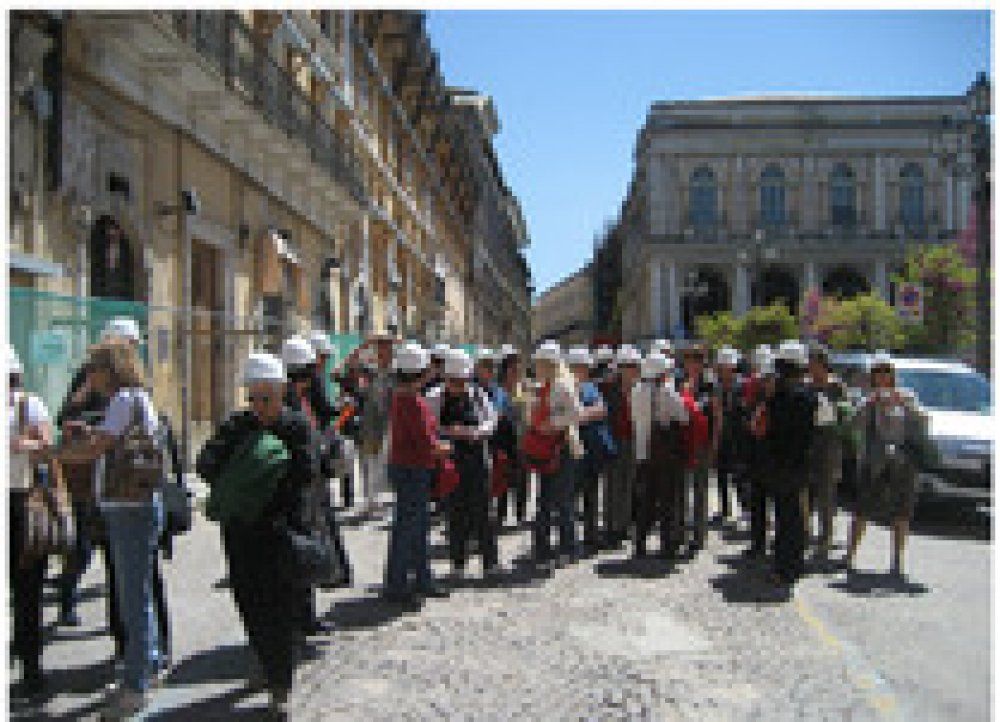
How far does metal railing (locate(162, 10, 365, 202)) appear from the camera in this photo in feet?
45.5

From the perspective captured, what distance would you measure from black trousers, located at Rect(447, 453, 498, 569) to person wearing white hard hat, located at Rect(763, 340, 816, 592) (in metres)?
2.20

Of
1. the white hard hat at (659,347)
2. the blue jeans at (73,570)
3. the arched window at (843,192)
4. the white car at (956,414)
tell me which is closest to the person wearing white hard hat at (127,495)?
the blue jeans at (73,570)

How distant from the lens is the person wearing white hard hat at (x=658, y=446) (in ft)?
27.1

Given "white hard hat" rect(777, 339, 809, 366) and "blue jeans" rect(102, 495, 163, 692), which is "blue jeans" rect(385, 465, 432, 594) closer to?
"blue jeans" rect(102, 495, 163, 692)

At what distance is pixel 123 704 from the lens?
15.1 feet

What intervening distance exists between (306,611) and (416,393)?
6.89ft

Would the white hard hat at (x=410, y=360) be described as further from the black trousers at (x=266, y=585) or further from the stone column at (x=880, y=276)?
the stone column at (x=880, y=276)

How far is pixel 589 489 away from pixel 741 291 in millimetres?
66742

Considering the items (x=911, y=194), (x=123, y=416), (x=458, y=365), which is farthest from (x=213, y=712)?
(x=911, y=194)

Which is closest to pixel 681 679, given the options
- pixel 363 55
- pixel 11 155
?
pixel 11 155

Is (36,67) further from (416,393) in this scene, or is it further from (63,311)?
(416,393)

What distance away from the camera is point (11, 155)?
9.96 meters

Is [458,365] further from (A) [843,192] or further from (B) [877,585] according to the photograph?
(A) [843,192]

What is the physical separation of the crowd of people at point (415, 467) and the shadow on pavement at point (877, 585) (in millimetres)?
232
